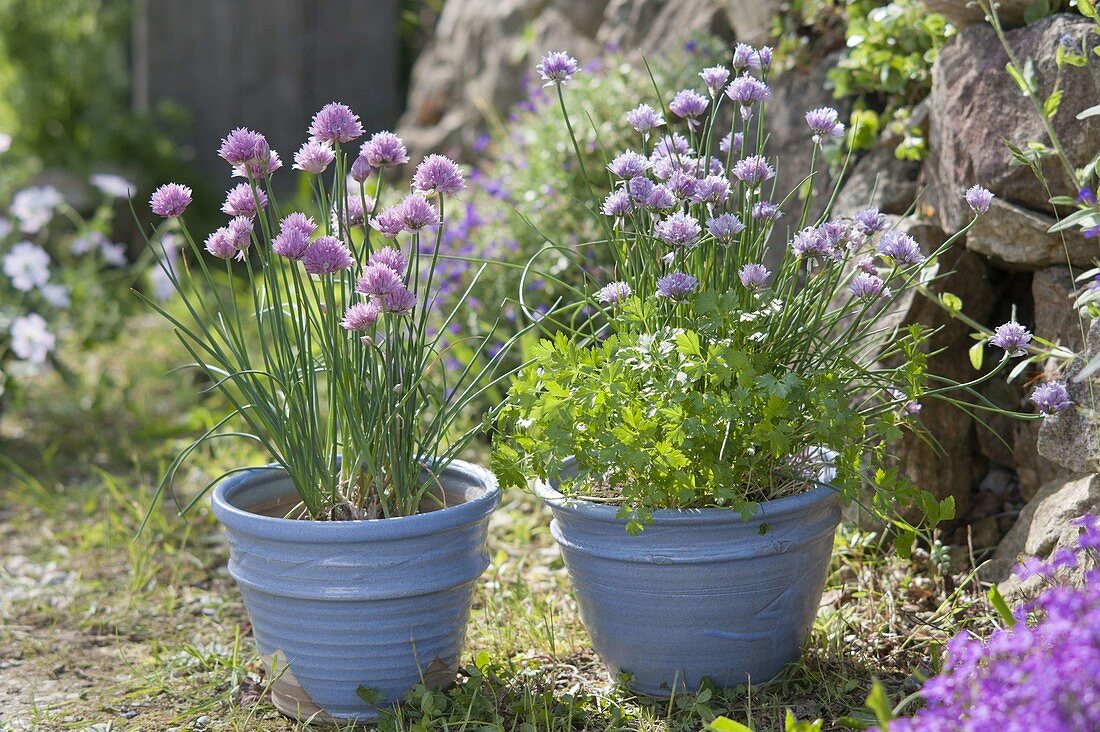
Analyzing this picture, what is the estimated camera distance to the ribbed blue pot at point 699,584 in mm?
1811

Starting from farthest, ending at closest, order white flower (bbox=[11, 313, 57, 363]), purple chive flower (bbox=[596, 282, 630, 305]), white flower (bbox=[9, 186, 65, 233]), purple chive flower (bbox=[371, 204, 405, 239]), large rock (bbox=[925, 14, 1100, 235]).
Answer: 1. white flower (bbox=[9, 186, 65, 233])
2. white flower (bbox=[11, 313, 57, 363])
3. large rock (bbox=[925, 14, 1100, 235])
4. purple chive flower (bbox=[596, 282, 630, 305])
5. purple chive flower (bbox=[371, 204, 405, 239])

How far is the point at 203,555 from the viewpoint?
2.83 metres

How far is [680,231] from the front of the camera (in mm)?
1729

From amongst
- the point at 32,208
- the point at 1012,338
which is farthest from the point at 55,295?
the point at 1012,338

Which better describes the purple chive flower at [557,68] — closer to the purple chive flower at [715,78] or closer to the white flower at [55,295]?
the purple chive flower at [715,78]

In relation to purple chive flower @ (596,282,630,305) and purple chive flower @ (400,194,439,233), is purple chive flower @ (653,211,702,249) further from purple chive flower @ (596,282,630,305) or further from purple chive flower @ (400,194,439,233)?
purple chive flower @ (400,194,439,233)

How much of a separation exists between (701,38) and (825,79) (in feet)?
1.74

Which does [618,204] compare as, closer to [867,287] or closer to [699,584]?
[867,287]

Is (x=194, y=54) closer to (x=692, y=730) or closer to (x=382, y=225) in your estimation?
(x=382, y=225)

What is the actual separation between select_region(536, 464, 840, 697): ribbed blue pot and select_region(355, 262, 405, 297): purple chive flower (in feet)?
1.58

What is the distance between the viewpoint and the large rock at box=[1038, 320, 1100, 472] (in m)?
1.98

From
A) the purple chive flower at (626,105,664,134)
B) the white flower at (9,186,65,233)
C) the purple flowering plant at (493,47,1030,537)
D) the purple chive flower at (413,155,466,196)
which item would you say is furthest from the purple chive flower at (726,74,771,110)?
the white flower at (9,186,65,233)

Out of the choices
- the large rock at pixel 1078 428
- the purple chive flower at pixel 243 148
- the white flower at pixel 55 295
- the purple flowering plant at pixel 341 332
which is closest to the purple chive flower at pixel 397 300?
the purple flowering plant at pixel 341 332

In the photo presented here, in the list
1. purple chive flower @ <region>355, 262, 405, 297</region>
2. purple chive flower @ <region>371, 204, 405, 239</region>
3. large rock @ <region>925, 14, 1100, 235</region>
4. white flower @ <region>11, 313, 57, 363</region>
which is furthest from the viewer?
white flower @ <region>11, 313, 57, 363</region>
